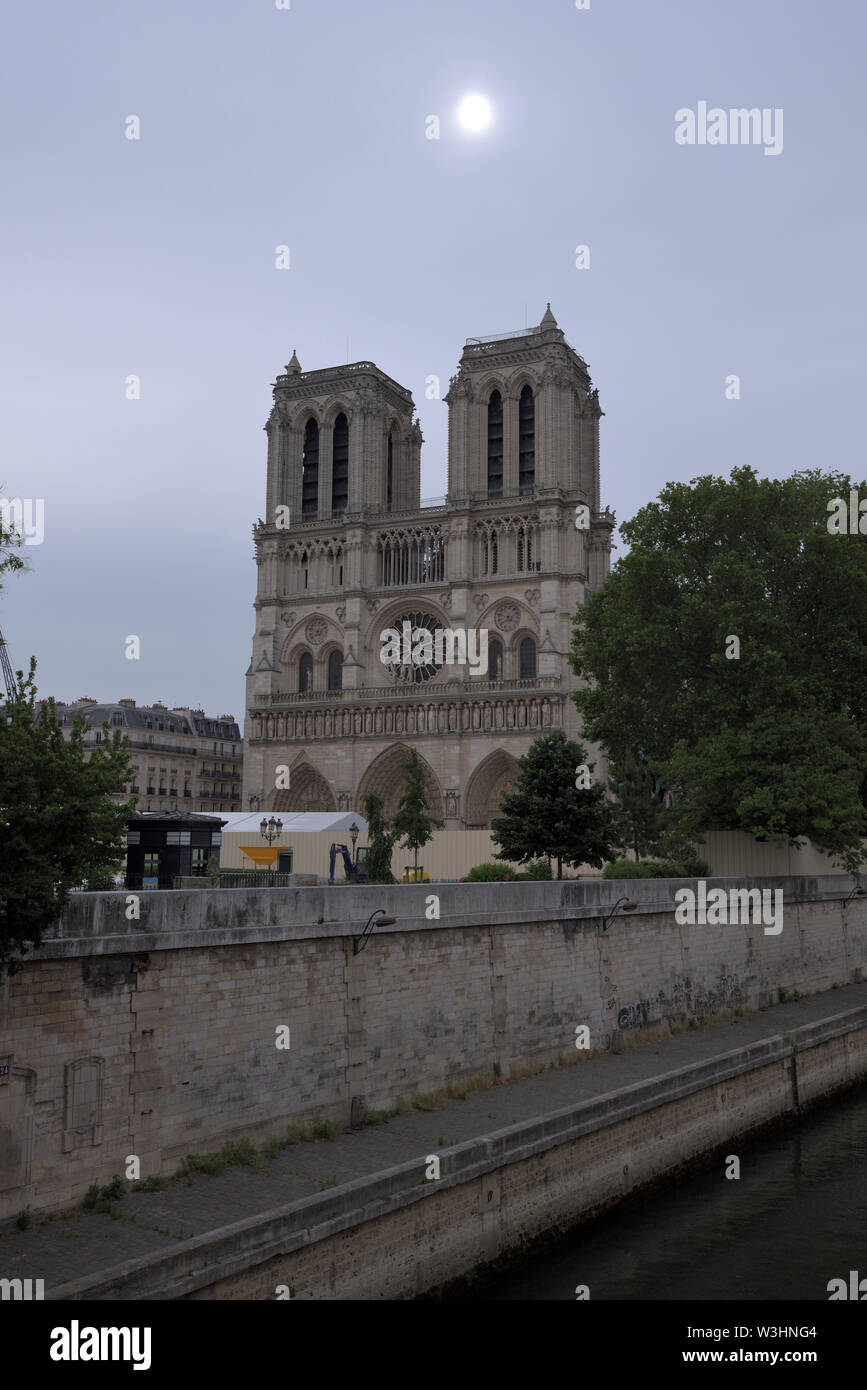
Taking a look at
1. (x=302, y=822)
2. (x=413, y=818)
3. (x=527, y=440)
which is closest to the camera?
(x=413, y=818)

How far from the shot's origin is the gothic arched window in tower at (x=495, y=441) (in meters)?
64.1

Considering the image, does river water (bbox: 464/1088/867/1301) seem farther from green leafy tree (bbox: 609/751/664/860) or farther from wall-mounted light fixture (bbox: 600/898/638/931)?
green leafy tree (bbox: 609/751/664/860)

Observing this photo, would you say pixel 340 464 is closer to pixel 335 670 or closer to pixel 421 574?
pixel 421 574

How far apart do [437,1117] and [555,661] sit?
43.7 m

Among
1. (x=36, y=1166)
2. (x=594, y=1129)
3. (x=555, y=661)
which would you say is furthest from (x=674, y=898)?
(x=555, y=661)

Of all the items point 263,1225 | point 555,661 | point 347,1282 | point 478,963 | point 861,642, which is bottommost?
point 347,1282

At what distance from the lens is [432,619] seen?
209ft

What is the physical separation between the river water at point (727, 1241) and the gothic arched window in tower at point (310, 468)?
55.4 metres

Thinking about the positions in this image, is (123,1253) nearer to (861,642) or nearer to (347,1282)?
(347,1282)

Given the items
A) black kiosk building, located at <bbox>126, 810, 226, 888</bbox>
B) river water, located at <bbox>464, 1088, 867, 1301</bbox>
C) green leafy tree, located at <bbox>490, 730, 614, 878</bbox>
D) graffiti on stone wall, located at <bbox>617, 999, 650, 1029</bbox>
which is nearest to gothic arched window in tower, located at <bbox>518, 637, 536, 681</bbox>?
green leafy tree, located at <bbox>490, 730, 614, 878</bbox>

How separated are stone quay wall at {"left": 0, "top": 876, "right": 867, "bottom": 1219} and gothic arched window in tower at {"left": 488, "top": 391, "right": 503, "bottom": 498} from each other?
45.3 meters

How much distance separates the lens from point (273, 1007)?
13.5m

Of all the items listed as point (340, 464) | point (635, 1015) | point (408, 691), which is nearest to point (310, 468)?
point (340, 464)

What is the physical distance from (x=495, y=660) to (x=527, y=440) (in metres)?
12.7
